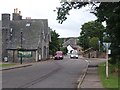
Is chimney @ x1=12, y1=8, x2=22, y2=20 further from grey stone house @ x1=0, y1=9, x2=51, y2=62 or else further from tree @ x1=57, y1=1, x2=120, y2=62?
tree @ x1=57, y1=1, x2=120, y2=62

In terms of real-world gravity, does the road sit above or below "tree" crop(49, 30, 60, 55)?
below

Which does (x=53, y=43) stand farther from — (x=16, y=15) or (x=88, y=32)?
(x=88, y=32)

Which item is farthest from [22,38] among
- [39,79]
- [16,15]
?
[39,79]

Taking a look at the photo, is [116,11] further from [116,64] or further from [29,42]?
[29,42]

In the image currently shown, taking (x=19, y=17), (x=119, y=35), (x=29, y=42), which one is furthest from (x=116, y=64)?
(x=19, y=17)

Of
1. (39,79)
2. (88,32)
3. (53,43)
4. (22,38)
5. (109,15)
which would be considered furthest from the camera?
(88,32)

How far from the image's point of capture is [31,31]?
8238 cm

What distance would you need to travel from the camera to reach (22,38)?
80500 millimetres

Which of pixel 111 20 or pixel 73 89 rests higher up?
pixel 111 20

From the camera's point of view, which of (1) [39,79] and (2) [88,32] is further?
(2) [88,32]

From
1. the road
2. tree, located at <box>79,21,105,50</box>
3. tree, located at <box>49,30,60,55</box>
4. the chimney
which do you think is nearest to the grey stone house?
the chimney

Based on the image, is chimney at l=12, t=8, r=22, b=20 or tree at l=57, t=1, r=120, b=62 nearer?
tree at l=57, t=1, r=120, b=62

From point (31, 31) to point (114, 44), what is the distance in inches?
1765

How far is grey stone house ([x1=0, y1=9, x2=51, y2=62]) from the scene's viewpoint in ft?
252
